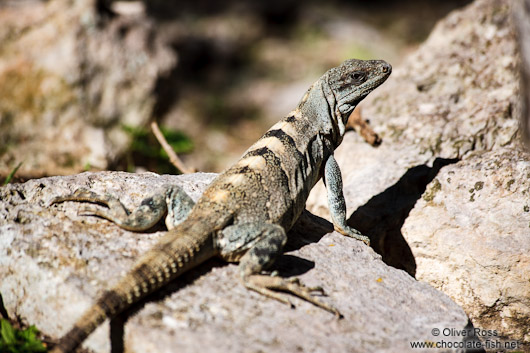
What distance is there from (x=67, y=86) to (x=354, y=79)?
14.9 feet

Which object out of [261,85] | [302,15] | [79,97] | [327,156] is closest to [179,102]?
[261,85]

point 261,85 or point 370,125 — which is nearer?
point 370,125

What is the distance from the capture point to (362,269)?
13.8ft

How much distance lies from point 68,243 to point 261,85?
8.86 meters

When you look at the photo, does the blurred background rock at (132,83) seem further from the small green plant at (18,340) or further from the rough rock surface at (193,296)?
the small green plant at (18,340)

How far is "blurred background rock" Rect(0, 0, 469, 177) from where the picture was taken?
7.32 m

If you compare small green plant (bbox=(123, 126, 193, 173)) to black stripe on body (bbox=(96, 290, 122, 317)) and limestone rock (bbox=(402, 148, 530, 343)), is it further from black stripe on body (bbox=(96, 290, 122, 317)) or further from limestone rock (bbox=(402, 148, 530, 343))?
black stripe on body (bbox=(96, 290, 122, 317))

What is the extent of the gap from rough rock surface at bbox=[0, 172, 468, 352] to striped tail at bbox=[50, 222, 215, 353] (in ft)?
0.49

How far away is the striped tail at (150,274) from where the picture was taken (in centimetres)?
302

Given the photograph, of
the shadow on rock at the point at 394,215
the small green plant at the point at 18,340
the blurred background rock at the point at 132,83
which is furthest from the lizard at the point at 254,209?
the blurred background rock at the point at 132,83

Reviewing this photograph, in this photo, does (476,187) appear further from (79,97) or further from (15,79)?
(15,79)

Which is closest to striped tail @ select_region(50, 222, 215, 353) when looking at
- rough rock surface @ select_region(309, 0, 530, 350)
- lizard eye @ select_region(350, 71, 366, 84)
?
lizard eye @ select_region(350, 71, 366, 84)

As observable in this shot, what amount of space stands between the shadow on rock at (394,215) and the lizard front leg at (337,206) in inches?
30.9

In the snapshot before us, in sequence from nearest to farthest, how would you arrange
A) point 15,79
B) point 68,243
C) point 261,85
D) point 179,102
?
point 68,243 → point 15,79 → point 179,102 → point 261,85
